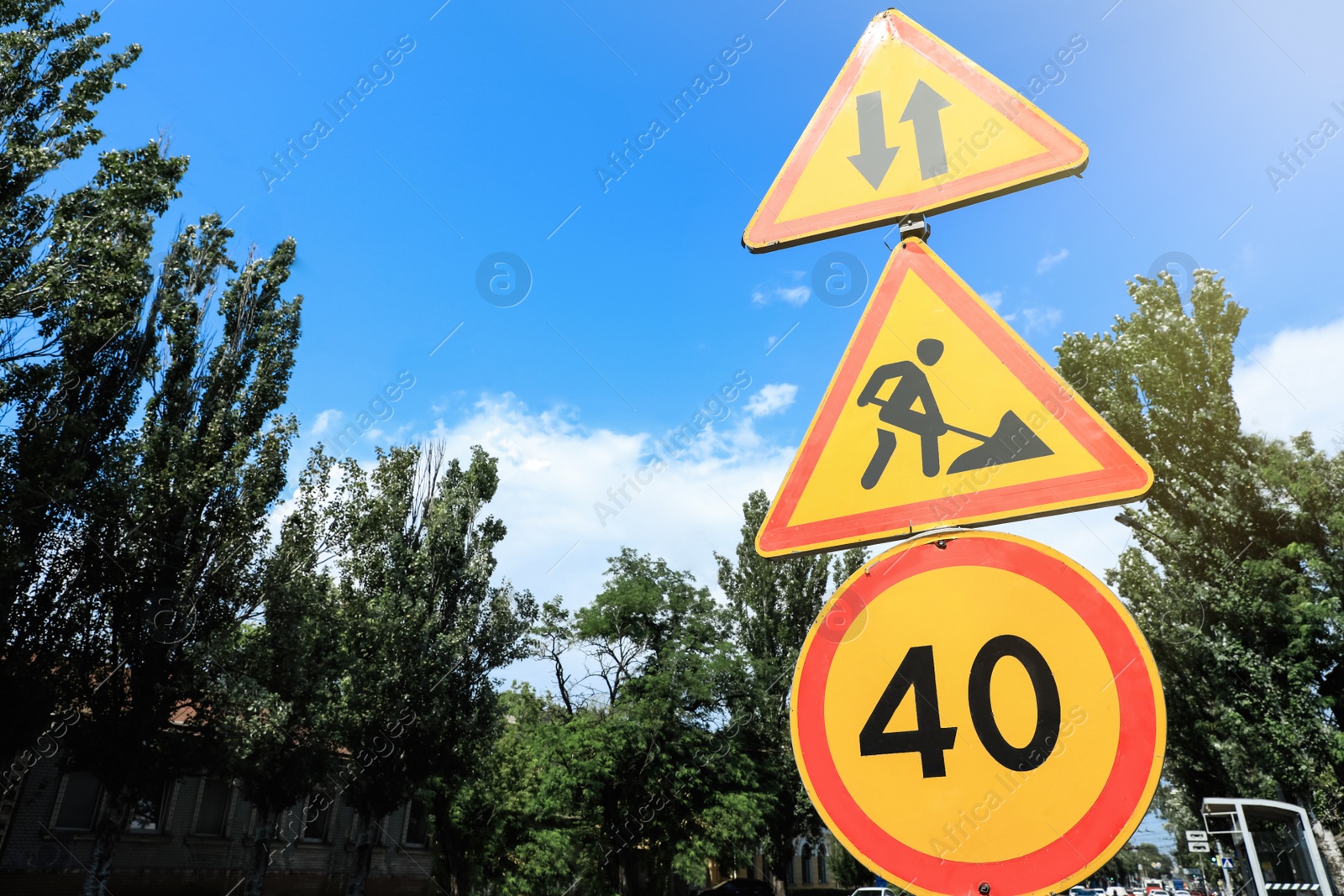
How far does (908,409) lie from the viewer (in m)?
1.72

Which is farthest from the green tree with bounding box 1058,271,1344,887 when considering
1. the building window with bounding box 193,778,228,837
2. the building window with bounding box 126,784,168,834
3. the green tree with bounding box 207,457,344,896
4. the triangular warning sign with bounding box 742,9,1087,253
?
the building window with bounding box 193,778,228,837

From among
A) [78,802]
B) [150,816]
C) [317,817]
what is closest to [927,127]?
[78,802]

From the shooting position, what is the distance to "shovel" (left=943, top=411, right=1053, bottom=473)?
1.56m

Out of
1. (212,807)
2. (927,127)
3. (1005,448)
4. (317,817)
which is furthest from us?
(317,817)

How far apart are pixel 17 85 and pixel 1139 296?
21.6 m

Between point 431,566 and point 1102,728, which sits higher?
point 431,566

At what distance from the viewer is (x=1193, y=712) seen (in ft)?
54.5

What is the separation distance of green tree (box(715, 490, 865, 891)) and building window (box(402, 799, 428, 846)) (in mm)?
14099

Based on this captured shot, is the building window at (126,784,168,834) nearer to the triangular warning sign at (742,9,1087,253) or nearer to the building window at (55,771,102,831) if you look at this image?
the building window at (55,771,102,831)

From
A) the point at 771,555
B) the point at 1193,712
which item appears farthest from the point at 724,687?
the point at 771,555

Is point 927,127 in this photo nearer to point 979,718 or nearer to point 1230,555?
point 979,718

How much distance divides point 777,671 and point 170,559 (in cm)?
2220

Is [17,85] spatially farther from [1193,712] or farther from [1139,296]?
[1193,712]

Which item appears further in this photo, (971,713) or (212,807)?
(212,807)
